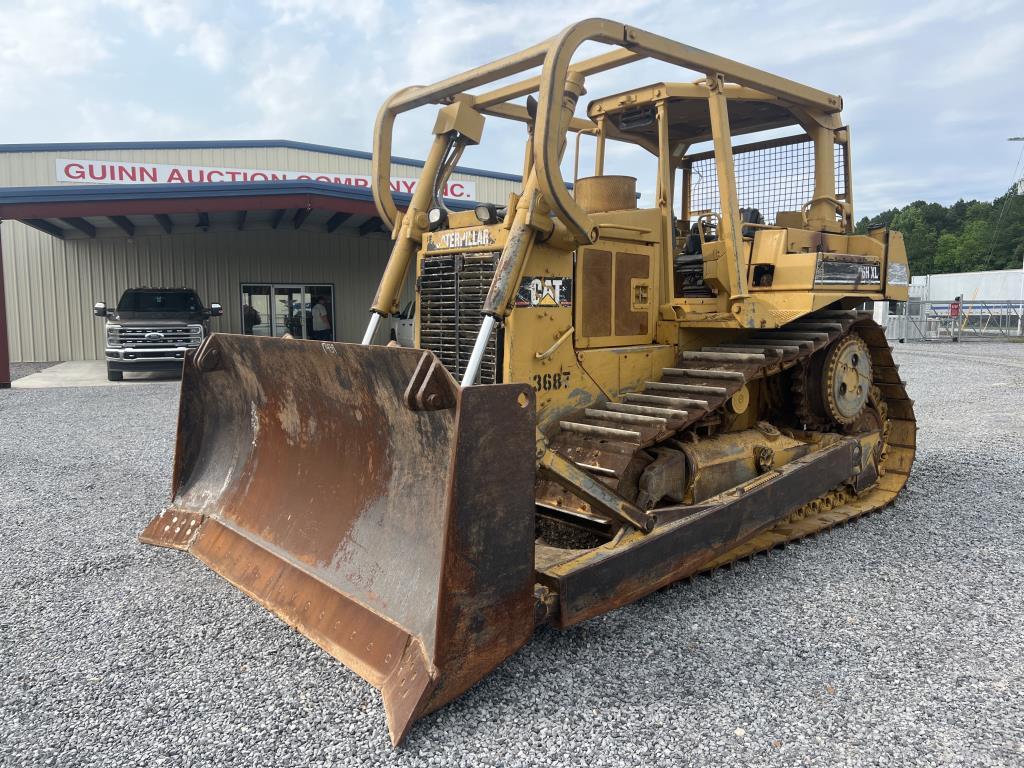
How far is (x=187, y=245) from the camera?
1891 cm

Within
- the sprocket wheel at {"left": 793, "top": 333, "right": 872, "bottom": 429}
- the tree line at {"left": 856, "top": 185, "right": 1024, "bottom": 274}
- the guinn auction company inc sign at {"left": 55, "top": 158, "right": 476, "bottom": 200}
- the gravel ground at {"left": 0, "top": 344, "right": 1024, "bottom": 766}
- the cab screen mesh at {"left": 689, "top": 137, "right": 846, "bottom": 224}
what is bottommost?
the gravel ground at {"left": 0, "top": 344, "right": 1024, "bottom": 766}

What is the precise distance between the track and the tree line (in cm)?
5756

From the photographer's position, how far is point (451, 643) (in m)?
2.73

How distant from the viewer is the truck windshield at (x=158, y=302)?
48.7 ft

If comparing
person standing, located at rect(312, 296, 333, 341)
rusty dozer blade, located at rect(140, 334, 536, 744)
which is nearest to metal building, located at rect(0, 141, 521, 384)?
person standing, located at rect(312, 296, 333, 341)

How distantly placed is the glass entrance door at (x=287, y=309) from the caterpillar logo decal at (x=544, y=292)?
16.1m

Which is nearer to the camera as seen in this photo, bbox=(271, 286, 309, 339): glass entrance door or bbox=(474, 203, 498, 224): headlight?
bbox=(474, 203, 498, 224): headlight

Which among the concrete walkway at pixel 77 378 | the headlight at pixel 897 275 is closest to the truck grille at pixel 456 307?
the headlight at pixel 897 275

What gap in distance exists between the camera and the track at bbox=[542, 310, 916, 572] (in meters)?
4.00

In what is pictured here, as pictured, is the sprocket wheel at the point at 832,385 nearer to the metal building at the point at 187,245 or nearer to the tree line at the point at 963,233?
the metal building at the point at 187,245

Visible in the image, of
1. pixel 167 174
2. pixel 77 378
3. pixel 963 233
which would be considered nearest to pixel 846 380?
pixel 77 378

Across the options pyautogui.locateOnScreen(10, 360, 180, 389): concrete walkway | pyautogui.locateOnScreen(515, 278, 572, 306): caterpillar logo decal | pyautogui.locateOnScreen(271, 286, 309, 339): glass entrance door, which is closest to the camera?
pyautogui.locateOnScreen(515, 278, 572, 306): caterpillar logo decal

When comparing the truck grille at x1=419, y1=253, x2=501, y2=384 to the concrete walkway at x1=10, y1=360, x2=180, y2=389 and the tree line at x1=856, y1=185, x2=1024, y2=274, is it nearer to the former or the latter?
the concrete walkway at x1=10, y1=360, x2=180, y2=389

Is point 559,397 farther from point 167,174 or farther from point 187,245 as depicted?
point 167,174
